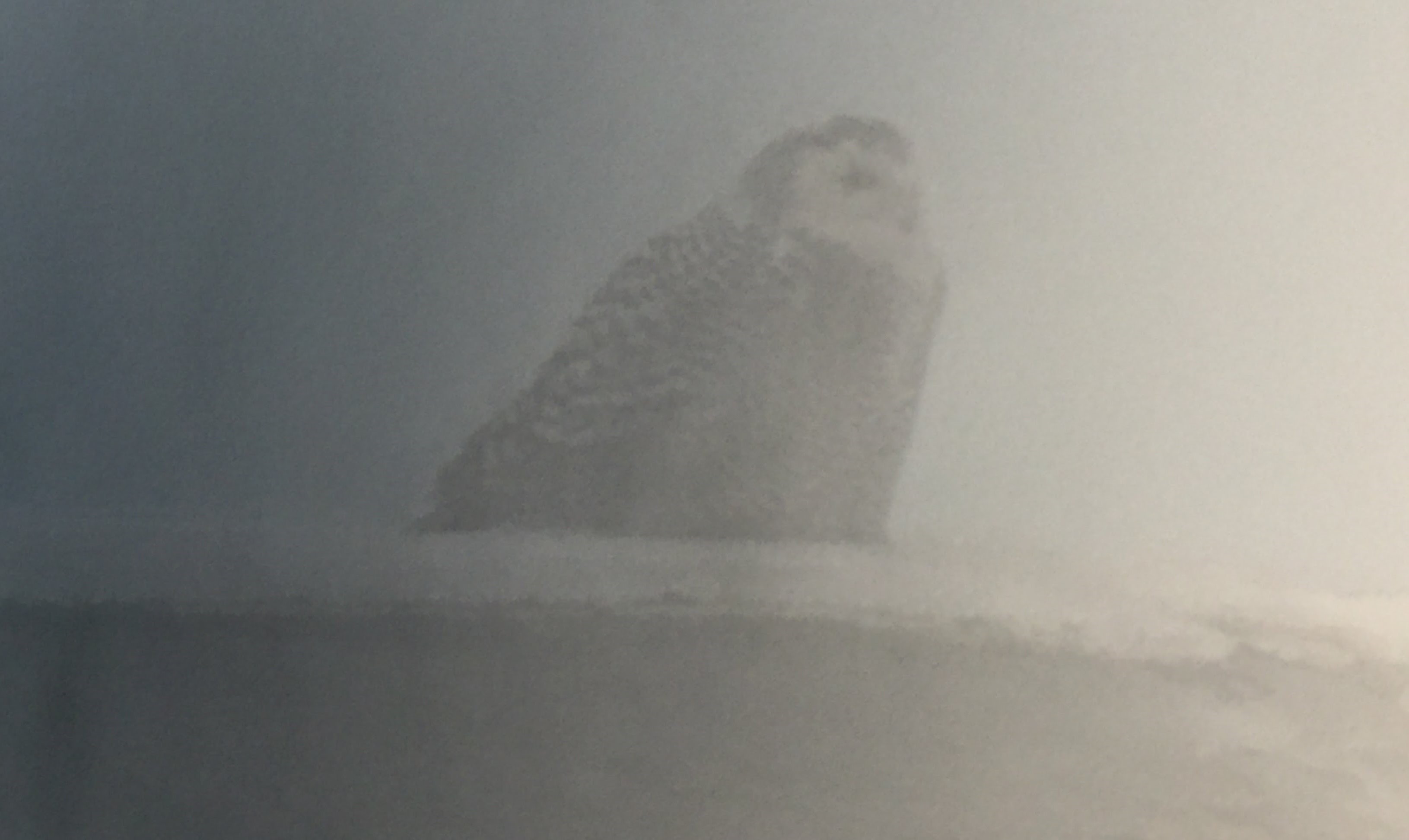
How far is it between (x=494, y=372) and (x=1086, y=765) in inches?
27.2

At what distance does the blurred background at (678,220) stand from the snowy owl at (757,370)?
30mm

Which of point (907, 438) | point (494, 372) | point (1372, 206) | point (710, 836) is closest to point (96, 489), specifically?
point (494, 372)

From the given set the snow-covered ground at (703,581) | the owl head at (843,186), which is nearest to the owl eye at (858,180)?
the owl head at (843,186)

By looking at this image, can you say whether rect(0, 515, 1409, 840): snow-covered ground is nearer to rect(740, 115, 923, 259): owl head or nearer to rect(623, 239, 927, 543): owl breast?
rect(623, 239, 927, 543): owl breast

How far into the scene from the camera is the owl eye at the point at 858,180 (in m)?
1.08

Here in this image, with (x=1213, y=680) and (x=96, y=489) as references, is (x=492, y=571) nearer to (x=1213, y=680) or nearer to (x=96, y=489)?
(x=96, y=489)

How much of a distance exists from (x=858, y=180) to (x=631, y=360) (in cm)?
28

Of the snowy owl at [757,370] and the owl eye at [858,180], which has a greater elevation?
the owl eye at [858,180]

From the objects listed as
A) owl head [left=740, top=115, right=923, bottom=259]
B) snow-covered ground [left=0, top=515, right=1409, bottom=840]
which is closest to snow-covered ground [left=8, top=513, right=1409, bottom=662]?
snow-covered ground [left=0, top=515, right=1409, bottom=840]

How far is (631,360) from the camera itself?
3.76 feet

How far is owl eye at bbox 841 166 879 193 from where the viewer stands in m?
1.08

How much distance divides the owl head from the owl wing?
41mm

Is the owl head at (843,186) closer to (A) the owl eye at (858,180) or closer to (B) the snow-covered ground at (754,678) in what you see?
(A) the owl eye at (858,180)

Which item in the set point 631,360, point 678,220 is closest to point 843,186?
point 678,220
